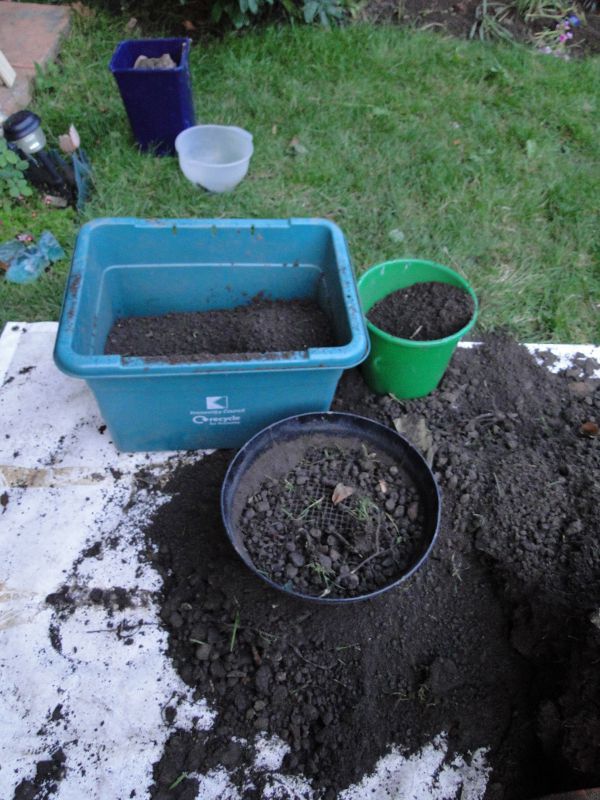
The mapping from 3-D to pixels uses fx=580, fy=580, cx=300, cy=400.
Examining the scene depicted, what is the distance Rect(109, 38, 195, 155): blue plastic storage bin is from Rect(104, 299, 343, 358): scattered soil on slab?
1097 mm

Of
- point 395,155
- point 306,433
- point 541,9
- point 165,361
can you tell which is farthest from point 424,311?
point 541,9

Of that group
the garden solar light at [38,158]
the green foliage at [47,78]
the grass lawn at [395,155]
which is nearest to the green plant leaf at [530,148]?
the grass lawn at [395,155]

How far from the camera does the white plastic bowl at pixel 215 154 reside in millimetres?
2332

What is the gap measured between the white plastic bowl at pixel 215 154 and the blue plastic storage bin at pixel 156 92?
8 cm

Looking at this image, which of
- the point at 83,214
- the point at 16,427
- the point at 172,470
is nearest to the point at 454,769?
the point at 172,470

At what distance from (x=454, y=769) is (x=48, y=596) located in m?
1.02

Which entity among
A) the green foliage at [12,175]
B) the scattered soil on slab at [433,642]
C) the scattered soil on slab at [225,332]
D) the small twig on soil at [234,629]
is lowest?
the scattered soil on slab at [433,642]

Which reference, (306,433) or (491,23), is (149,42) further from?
(491,23)

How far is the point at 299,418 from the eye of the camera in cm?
153

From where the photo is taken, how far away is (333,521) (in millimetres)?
1451

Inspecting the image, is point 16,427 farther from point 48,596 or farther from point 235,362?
point 235,362

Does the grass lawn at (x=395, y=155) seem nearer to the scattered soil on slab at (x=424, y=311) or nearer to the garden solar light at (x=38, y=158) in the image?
the garden solar light at (x=38, y=158)

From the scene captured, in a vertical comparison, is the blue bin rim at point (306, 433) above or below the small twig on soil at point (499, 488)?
above

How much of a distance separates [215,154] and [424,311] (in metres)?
1.36
